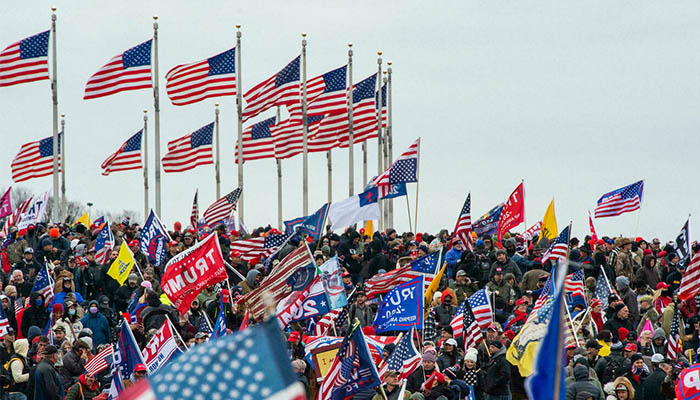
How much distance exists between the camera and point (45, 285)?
25578 mm

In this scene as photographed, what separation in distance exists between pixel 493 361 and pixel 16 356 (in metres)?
6.99

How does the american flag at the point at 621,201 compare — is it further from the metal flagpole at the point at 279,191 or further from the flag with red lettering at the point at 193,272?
the metal flagpole at the point at 279,191

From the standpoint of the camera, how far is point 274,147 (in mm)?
47719

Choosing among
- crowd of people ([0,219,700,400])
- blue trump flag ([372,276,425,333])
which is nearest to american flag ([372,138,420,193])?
crowd of people ([0,219,700,400])

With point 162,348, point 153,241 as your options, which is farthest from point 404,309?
point 153,241

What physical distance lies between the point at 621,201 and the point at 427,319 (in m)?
15.1

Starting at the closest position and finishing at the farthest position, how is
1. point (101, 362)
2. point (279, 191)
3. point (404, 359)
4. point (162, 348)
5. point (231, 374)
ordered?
1. point (231, 374)
2. point (404, 359)
3. point (162, 348)
4. point (101, 362)
5. point (279, 191)

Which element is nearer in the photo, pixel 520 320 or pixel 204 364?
pixel 204 364

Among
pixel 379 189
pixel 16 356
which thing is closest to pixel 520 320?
pixel 16 356

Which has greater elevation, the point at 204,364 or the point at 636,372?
the point at 204,364

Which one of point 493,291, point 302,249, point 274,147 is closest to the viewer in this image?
point 302,249

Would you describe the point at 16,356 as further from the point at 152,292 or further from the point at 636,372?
the point at 636,372

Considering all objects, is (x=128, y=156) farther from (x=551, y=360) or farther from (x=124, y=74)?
(x=551, y=360)

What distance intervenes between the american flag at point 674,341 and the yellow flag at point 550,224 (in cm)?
1184
